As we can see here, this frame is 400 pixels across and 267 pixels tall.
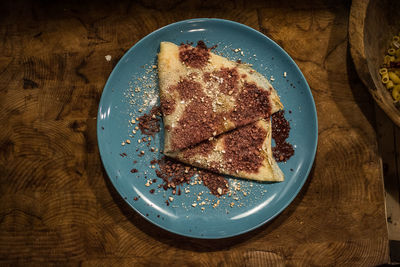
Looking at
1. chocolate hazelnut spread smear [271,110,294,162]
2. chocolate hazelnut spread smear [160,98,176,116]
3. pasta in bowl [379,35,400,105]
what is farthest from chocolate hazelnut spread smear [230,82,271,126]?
pasta in bowl [379,35,400,105]

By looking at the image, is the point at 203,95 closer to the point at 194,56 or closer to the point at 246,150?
the point at 194,56

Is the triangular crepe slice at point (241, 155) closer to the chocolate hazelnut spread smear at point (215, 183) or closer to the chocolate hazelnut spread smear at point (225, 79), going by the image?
the chocolate hazelnut spread smear at point (215, 183)

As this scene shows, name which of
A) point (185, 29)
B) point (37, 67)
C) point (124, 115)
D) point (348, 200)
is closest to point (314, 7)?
point (185, 29)

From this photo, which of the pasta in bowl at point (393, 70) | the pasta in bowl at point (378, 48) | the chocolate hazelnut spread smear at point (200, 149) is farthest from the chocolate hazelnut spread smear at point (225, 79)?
the pasta in bowl at point (393, 70)

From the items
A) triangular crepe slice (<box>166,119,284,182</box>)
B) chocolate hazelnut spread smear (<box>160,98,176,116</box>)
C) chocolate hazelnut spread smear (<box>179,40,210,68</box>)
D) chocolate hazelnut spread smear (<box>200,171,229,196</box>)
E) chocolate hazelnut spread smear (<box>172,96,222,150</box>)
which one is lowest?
chocolate hazelnut spread smear (<box>200,171,229,196</box>)

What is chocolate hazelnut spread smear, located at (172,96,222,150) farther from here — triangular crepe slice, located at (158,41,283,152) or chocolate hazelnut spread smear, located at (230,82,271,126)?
chocolate hazelnut spread smear, located at (230,82,271,126)

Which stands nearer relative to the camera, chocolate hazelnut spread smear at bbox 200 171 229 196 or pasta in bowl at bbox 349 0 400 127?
pasta in bowl at bbox 349 0 400 127
